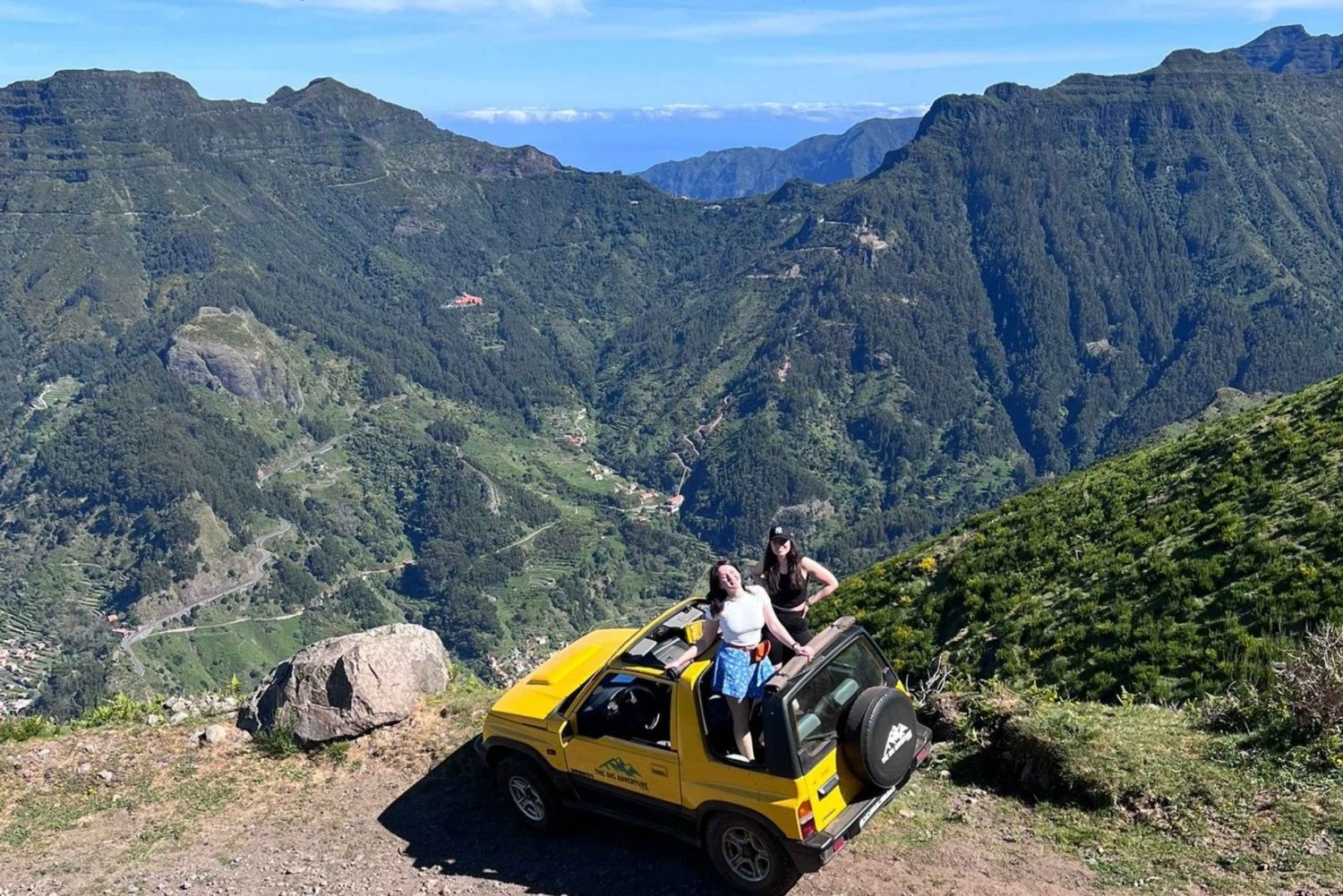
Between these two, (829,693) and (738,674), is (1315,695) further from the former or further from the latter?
(738,674)

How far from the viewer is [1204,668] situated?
1689cm

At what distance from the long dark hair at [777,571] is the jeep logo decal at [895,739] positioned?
101 inches

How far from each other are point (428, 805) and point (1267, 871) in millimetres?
11681

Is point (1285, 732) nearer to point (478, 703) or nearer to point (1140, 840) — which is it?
point (1140, 840)

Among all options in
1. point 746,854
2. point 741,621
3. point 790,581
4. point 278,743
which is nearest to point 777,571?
point 790,581

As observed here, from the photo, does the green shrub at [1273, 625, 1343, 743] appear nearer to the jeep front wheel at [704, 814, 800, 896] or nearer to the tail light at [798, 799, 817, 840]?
the tail light at [798, 799, 817, 840]

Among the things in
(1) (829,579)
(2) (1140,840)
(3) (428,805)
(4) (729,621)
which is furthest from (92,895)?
(2) (1140,840)

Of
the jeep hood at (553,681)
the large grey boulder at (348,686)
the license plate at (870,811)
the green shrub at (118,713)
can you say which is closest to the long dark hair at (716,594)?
the license plate at (870,811)

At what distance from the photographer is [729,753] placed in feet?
36.9

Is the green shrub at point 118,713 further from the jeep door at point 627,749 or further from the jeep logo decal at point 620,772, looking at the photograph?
the jeep logo decal at point 620,772

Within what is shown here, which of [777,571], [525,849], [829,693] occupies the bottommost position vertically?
[525,849]

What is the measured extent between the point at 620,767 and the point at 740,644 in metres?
2.62

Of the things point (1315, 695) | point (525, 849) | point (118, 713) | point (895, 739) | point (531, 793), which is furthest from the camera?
point (118, 713)

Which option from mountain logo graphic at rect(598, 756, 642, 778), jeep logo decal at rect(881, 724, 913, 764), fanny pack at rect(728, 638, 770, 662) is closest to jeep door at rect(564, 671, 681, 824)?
mountain logo graphic at rect(598, 756, 642, 778)
